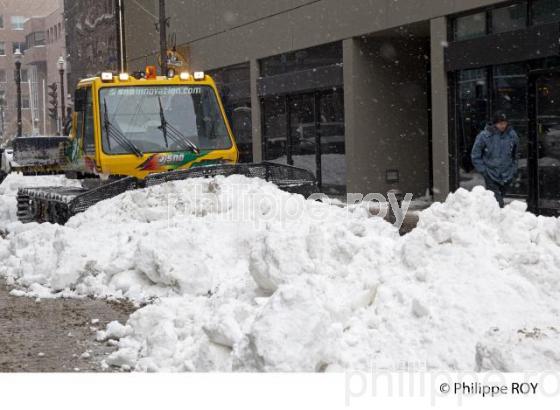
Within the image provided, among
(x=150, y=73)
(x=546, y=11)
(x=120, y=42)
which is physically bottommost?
(x=150, y=73)

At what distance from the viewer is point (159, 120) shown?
13797mm

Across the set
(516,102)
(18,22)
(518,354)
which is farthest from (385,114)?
(18,22)

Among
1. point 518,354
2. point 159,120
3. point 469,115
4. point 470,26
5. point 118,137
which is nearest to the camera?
point 518,354

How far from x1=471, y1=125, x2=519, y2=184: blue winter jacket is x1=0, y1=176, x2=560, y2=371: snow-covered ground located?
3049 millimetres

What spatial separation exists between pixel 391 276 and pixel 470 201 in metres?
1.44

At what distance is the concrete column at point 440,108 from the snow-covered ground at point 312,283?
7254 millimetres

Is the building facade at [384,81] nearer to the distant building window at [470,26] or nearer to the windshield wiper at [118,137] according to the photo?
the distant building window at [470,26]

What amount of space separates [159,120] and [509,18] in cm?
666

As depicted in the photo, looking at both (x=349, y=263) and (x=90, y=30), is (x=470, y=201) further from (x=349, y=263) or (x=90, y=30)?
(x=90, y=30)

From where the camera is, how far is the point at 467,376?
17.6 ft

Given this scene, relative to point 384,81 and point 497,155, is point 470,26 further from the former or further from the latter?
point 497,155

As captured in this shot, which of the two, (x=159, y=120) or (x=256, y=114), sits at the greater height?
(x=256, y=114)

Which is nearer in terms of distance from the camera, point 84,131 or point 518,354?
point 518,354

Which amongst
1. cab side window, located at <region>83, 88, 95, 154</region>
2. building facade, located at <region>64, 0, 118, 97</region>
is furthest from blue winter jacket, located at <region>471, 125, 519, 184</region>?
building facade, located at <region>64, 0, 118, 97</region>
